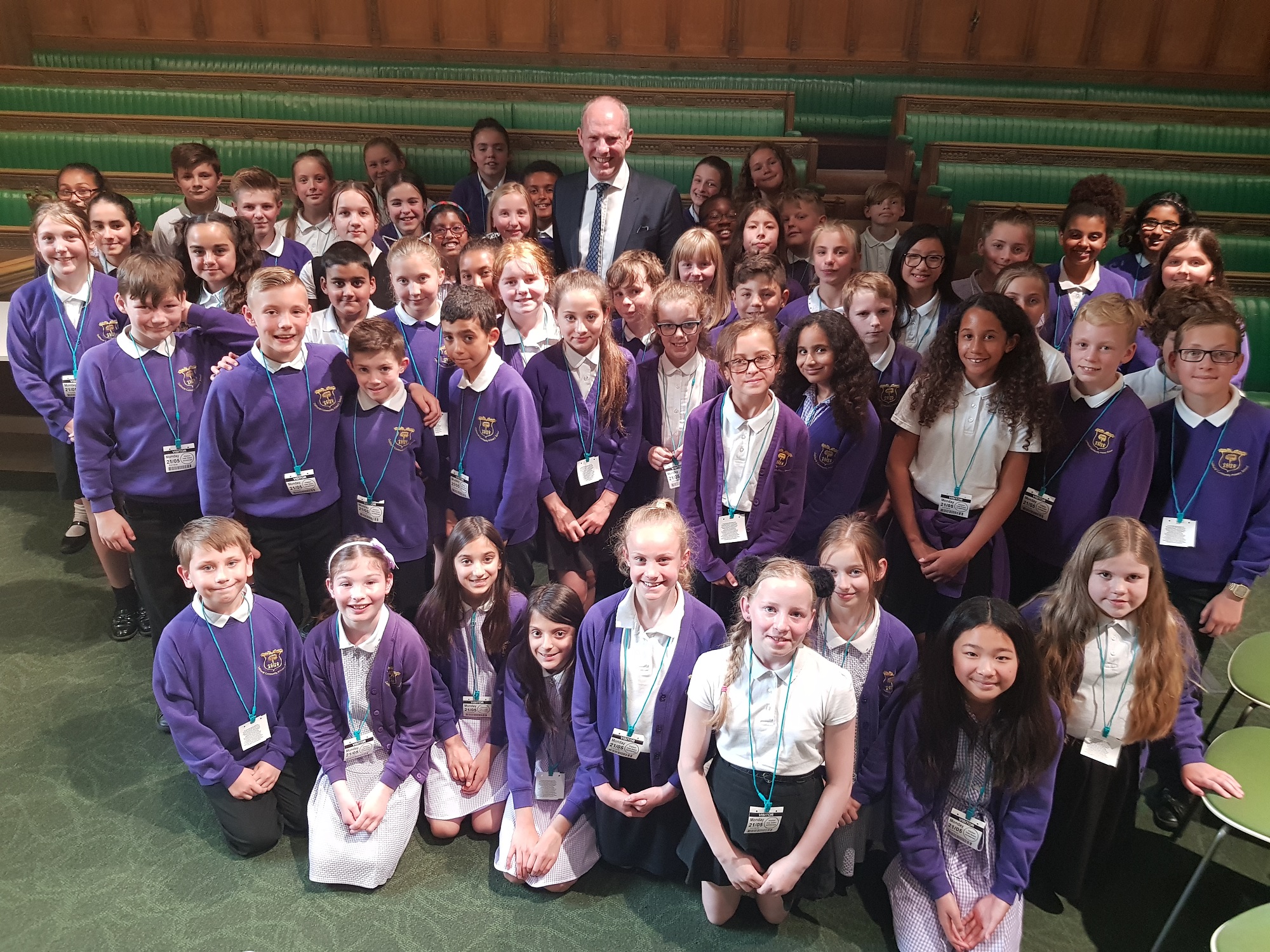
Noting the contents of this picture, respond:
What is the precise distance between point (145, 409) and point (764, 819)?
213cm

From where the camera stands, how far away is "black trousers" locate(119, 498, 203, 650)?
278cm

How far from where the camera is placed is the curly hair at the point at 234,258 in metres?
2.96

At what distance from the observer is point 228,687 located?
230 centimetres

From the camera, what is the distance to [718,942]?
212 centimetres

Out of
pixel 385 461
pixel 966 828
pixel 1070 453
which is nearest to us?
pixel 966 828

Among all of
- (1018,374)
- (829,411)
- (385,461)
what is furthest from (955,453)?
(385,461)

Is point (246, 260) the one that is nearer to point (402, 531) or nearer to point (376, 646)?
point (402, 531)

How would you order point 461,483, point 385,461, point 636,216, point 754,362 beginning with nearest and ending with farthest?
point 754,362 < point 385,461 < point 461,483 < point 636,216

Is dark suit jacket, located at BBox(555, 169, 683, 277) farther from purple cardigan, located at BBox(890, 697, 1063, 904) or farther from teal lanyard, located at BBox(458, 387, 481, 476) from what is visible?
purple cardigan, located at BBox(890, 697, 1063, 904)

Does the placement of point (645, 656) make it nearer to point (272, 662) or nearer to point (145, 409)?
point (272, 662)


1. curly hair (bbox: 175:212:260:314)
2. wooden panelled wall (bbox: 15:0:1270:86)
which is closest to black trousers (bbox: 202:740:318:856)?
curly hair (bbox: 175:212:260:314)

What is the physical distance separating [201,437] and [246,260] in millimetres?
805

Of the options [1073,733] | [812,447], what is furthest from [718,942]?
[812,447]

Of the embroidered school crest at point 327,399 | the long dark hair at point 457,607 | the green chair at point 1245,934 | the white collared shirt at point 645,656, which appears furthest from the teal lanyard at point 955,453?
the embroidered school crest at point 327,399
